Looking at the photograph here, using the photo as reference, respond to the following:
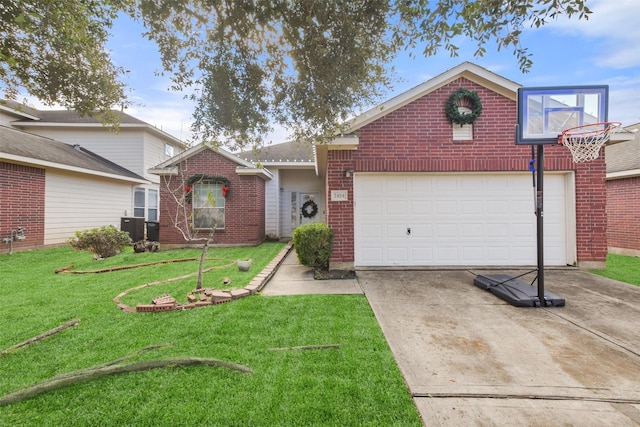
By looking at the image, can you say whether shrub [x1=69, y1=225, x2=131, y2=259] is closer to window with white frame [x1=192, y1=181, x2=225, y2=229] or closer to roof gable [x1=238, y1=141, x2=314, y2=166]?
window with white frame [x1=192, y1=181, x2=225, y2=229]

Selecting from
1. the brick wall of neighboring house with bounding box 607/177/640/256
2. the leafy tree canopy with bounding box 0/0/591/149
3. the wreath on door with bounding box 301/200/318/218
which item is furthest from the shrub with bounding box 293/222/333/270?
the brick wall of neighboring house with bounding box 607/177/640/256

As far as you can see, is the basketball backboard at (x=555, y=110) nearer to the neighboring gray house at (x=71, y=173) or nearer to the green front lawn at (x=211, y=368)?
the green front lawn at (x=211, y=368)

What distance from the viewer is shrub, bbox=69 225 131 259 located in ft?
28.4

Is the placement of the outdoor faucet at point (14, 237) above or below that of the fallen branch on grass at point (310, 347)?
above

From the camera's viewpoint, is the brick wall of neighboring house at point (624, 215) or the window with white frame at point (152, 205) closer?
the brick wall of neighboring house at point (624, 215)

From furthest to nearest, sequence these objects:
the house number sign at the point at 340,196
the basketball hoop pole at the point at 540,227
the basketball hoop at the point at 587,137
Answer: the house number sign at the point at 340,196 < the basketball hoop at the point at 587,137 < the basketball hoop pole at the point at 540,227

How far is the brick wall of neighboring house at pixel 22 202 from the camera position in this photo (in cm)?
902

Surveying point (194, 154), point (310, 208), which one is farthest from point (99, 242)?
point (310, 208)

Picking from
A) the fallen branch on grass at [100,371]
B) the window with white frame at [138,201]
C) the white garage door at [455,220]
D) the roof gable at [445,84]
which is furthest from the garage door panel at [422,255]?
the window with white frame at [138,201]

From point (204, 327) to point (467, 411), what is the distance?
9.83 feet

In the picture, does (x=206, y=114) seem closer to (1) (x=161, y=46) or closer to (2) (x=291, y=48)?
(1) (x=161, y=46)

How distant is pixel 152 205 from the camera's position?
16.4 metres

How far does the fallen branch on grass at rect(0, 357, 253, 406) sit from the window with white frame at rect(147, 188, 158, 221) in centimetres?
1553

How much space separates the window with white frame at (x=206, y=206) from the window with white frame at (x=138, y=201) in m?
6.06
